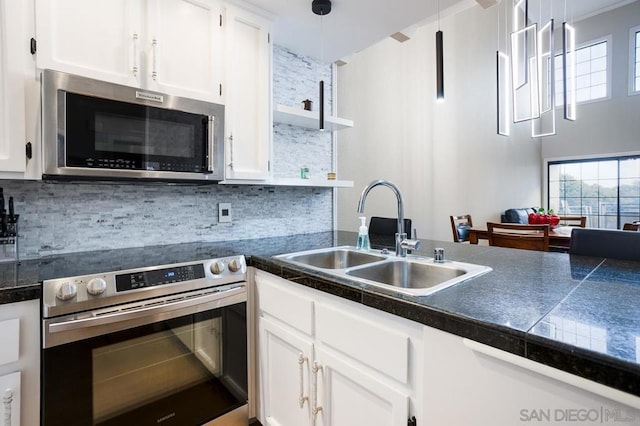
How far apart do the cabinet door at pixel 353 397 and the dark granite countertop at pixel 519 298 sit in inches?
9.7

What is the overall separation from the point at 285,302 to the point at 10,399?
0.95m

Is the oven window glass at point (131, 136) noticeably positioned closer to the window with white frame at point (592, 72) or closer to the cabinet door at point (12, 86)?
the cabinet door at point (12, 86)

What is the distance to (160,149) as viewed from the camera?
5.08ft

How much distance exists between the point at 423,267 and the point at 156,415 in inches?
50.3

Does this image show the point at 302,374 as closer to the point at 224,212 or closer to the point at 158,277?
the point at 158,277

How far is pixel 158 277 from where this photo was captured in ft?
4.36

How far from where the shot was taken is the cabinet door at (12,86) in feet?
4.07

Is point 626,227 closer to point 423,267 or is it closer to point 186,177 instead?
point 423,267

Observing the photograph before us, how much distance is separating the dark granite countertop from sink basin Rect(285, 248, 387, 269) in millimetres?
245

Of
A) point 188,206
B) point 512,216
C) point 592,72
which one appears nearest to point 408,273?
point 188,206

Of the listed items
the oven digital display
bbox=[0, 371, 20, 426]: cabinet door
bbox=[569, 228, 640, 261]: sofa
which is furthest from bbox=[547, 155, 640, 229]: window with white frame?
bbox=[0, 371, 20, 426]: cabinet door

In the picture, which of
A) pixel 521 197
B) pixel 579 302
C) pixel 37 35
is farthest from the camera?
pixel 521 197

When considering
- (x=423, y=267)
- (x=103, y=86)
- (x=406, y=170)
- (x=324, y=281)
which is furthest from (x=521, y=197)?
(x=103, y=86)

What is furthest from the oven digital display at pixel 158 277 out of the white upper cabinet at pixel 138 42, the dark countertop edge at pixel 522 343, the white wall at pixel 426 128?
the white wall at pixel 426 128
